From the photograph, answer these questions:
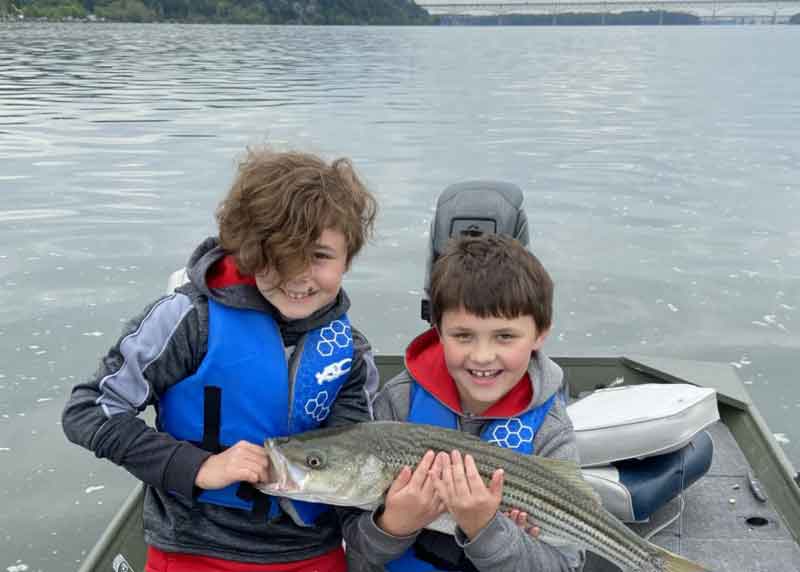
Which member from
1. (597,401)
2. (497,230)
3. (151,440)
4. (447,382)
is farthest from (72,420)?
(597,401)

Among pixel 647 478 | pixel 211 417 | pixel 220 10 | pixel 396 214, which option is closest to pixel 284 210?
pixel 211 417

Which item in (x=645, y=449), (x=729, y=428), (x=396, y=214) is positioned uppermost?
(x=645, y=449)

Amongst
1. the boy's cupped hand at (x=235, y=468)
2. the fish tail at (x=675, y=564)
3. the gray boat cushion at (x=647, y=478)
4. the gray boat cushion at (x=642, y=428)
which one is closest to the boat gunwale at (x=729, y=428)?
the gray boat cushion at (x=647, y=478)

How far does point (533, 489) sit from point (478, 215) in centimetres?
208

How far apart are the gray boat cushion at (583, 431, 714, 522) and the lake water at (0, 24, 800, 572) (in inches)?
68.4

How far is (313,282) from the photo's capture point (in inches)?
105

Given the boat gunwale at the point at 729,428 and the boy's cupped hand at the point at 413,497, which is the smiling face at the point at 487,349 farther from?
the boat gunwale at the point at 729,428

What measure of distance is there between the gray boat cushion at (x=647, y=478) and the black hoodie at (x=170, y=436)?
135cm

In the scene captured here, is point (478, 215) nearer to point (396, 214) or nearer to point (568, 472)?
point (568, 472)

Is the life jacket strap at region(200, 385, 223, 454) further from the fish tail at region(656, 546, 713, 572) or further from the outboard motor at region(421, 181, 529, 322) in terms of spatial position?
the outboard motor at region(421, 181, 529, 322)

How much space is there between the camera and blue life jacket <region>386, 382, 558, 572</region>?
2.83m

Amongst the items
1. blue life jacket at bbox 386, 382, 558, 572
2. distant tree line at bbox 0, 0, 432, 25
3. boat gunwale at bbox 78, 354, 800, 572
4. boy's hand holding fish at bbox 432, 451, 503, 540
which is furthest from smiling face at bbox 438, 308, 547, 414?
distant tree line at bbox 0, 0, 432, 25

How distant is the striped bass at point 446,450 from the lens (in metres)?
2.39

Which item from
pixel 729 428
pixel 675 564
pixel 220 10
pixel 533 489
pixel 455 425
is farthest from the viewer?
pixel 220 10
